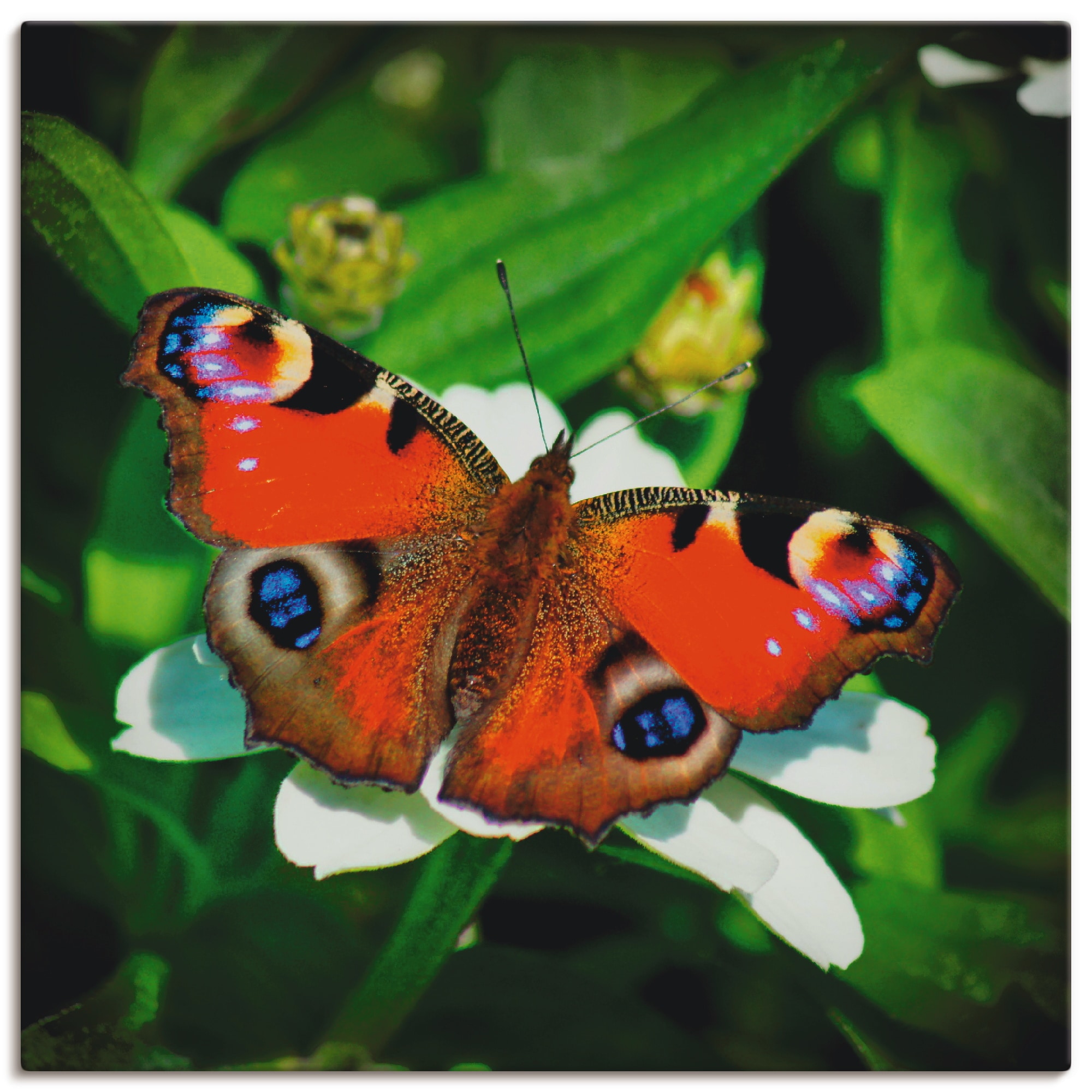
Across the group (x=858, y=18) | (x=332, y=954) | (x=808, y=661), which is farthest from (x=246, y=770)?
(x=858, y=18)

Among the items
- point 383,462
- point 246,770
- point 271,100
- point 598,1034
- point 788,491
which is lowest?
point 598,1034

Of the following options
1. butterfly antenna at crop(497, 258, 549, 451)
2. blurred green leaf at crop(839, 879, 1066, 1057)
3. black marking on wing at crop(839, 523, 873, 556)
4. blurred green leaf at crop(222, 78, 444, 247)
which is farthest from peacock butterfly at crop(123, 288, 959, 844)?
blurred green leaf at crop(222, 78, 444, 247)

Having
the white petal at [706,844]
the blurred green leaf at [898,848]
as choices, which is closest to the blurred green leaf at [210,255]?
the white petal at [706,844]

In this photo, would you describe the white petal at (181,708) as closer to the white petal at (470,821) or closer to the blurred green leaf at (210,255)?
the white petal at (470,821)

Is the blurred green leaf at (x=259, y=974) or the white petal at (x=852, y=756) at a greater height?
the white petal at (x=852, y=756)

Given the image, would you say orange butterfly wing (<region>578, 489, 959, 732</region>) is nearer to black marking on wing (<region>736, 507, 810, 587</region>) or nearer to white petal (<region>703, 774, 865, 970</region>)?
black marking on wing (<region>736, 507, 810, 587</region>)

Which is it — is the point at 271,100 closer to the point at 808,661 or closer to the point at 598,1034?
the point at 808,661

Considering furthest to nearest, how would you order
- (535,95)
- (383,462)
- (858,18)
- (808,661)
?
(535,95) → (858,18) → (383,462) → (808,661)
